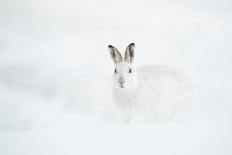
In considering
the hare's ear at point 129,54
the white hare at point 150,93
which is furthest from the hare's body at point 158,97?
the hare's ear at point 129,54

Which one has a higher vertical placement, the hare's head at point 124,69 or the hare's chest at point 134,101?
the hare's head at point 124,69

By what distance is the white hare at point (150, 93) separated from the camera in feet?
9.72

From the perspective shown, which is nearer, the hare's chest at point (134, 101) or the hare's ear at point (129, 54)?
the hare's ear at point (129, 54)

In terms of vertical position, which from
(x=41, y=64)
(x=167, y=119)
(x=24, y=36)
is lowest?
(x=167, y=119)

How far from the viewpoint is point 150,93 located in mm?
3092

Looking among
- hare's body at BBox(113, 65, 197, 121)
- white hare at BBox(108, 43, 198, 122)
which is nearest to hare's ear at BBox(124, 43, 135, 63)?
white hare at BBox(108, 43, 198, 122)

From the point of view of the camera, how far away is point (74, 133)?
2537 mm

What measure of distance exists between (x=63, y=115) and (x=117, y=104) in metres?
0.35

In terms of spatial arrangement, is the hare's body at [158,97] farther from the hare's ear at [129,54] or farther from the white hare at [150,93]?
the hare's ear at [129,54]

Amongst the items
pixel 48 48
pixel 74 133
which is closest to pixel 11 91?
pixel 48 48

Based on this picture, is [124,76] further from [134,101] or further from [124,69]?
[134,101]

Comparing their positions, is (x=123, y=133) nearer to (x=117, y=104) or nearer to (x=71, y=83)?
(x=117, y=104)

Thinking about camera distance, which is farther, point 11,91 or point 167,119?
point 11,91

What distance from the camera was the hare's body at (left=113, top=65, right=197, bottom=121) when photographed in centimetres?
304
